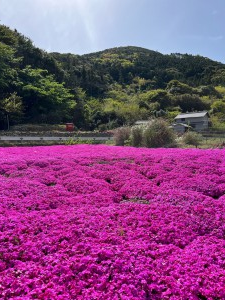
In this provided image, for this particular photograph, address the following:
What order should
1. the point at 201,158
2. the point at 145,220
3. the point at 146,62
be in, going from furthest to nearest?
the point at 146,62 → the point at 201,158 → the point at 145,220

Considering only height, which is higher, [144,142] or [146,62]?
[146,62]

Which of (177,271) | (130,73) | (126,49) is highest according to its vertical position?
(126,49)

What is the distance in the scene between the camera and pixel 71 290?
484 cm

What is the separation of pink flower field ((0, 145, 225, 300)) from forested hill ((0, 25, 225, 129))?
36.0 metres

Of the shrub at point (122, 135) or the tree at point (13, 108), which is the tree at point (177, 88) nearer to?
the tree at point (13, 108)

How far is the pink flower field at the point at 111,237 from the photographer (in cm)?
500

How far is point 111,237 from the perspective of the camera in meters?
6.65

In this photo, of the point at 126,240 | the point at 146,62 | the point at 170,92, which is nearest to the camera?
the point at 126,240

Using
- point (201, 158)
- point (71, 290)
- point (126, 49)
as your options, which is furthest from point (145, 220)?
point (126, 49)

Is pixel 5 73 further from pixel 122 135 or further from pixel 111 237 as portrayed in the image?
pixel 111 237

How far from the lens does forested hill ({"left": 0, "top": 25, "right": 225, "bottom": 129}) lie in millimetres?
50969

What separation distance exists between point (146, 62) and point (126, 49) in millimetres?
42611

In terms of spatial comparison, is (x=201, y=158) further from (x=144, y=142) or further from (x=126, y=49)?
(x=126, y=49)

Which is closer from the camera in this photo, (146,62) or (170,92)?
(170,92)
